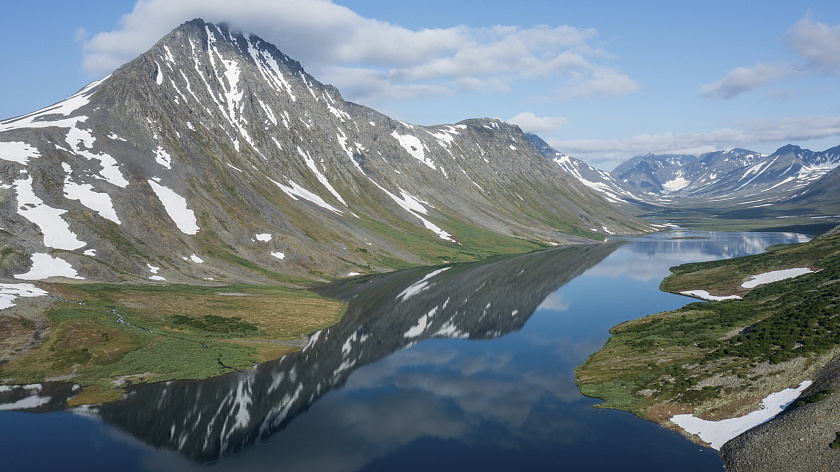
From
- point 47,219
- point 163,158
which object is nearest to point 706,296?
point 47,219

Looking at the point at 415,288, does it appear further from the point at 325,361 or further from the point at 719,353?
the point at 719,353

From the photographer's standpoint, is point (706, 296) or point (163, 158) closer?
point (706, 296)

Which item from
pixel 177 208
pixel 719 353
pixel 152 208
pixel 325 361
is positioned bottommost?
pixel 325 361

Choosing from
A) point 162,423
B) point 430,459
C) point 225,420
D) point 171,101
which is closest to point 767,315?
→ point 430,459

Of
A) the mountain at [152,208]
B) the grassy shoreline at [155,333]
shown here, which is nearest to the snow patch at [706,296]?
the grassy shoreline at [155,333]

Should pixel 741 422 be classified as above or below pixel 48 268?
below

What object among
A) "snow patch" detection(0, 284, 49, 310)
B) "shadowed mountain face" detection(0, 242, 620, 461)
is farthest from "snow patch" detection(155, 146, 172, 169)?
"snow patch" detection(0, 284, 49, 310)
